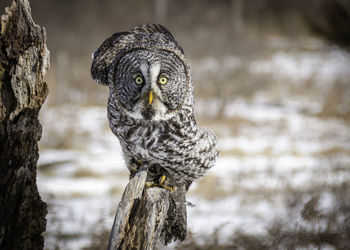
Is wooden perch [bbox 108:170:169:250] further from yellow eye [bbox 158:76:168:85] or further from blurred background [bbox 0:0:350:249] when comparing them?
blurred background [bbox 0:0:350:249]

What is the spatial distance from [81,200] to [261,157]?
3068 millimetres

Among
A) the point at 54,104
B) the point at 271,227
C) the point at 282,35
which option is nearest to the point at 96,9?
the point at 54,104

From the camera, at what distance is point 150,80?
67.1 inches

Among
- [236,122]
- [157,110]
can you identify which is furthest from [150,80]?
[236,122]

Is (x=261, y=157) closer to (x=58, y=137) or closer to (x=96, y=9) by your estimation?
(x=58, y=137)

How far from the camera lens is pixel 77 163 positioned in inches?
224

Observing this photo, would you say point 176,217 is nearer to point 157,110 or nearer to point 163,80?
point 157,110

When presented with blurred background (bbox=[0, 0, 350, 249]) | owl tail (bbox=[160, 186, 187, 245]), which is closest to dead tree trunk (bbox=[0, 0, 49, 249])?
owl tail (bbox=[160, 186, 187, 245])

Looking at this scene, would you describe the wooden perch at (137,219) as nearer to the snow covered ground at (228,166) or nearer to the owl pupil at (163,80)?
the owl pupil at (163,80)

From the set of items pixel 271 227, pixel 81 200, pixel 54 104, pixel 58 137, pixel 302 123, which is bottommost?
pixel 271 227

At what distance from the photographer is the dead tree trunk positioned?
1551 millimetres

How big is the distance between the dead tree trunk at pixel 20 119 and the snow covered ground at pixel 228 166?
1.84 metres

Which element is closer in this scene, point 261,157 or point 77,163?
point 77,163

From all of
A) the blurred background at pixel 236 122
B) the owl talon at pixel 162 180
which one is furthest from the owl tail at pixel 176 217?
the blurred background at pixel 236 122
